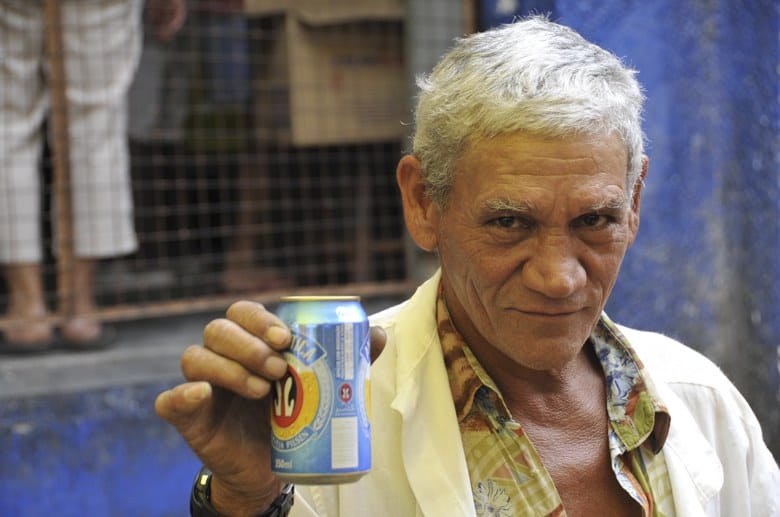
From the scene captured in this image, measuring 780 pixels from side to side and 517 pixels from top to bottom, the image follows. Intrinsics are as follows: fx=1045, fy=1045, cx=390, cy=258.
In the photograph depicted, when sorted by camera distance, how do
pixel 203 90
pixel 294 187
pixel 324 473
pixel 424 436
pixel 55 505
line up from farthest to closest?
pixel 294 187 → pixel 203 90 → pixel 55 505 → pixel 424 436 → pixel 324 473

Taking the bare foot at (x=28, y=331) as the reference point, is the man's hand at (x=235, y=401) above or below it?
above

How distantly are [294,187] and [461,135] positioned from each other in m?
2.93

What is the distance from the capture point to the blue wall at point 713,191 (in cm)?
441

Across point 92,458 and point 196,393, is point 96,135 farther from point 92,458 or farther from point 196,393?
point 196,393

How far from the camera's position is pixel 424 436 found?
6.24ft

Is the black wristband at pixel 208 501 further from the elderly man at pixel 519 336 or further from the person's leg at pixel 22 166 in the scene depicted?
the person's leg at pixel 22 166

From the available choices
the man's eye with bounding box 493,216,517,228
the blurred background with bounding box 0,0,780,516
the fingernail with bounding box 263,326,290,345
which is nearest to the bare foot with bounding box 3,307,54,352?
the blurred background with bounding box 0,0,780,516

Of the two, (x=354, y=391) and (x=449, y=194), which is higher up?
(x=449, y=194)

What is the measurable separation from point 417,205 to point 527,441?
1.72ft

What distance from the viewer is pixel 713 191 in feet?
14.9

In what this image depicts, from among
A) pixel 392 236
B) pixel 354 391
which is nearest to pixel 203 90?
pixel 392 236

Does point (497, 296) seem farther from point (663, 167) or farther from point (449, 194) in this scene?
point (663, 167)

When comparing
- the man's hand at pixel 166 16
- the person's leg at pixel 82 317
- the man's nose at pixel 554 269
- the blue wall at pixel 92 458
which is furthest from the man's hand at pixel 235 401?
the man's hand at pixel 166 16

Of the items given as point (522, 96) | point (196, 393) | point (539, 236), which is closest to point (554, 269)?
point (539, 236)
